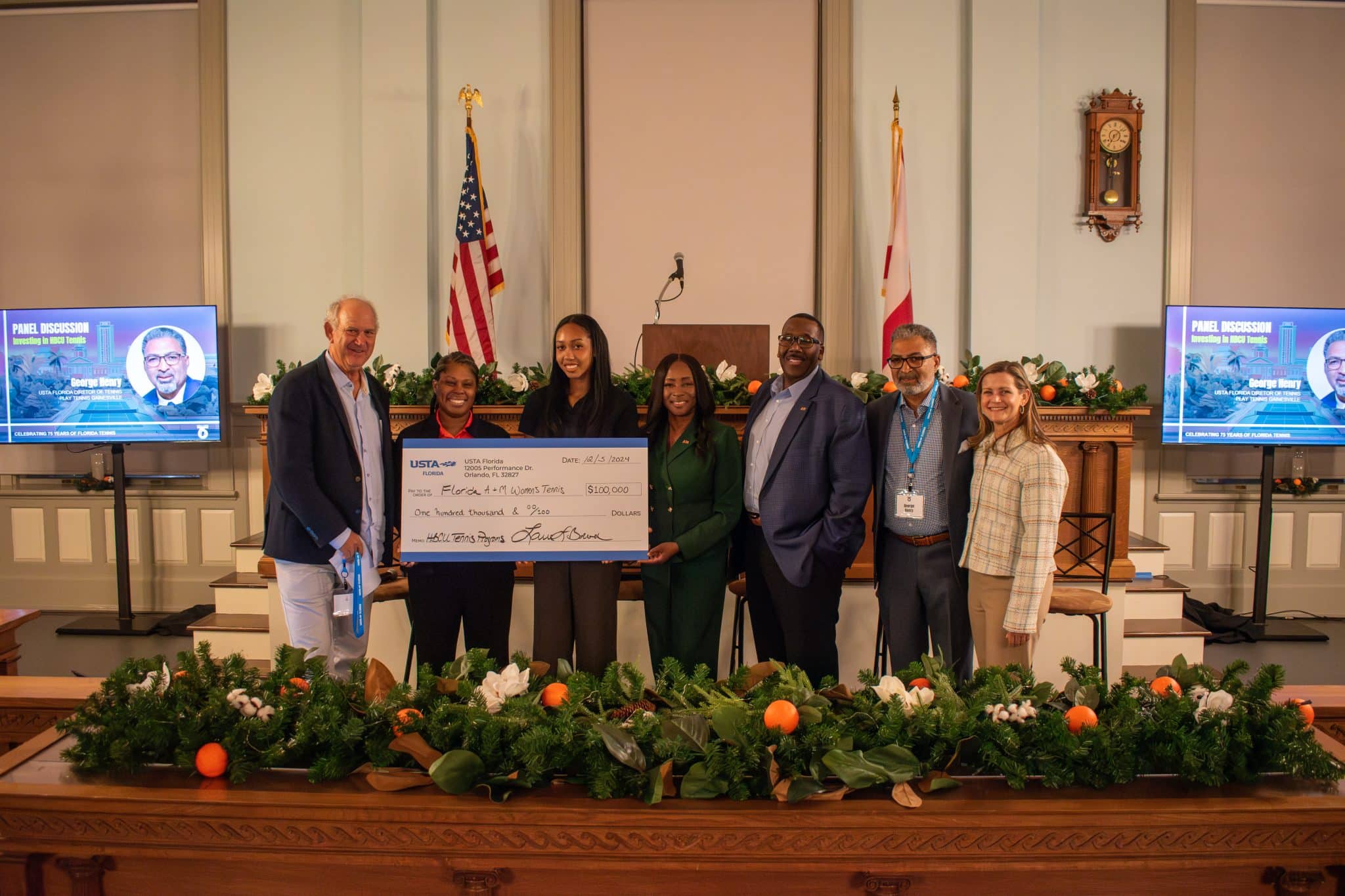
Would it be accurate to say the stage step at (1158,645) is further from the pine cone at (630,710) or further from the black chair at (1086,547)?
the pine cone at (630,710)

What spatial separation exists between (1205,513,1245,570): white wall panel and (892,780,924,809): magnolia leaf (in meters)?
5.10

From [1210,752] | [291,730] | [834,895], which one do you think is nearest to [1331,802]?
[1210,752]

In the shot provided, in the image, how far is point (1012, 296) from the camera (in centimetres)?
540

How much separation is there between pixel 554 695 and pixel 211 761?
0.63 meters

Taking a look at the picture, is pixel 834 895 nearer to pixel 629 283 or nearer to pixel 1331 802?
pixel 1331 802

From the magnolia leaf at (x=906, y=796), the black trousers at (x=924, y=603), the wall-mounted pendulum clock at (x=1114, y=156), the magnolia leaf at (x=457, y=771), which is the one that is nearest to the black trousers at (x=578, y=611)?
the black trousers at (x=924, y=603)

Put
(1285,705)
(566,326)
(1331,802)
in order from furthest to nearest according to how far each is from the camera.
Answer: (566,326)
(1285,705)
(1331,802)

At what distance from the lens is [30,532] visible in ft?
18.7

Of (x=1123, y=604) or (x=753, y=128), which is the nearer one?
(x=1123, y=604)

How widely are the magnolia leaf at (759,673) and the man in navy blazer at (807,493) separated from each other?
0.91m

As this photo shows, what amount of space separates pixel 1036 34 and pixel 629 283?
301cm

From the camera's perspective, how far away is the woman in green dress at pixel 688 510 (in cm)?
275

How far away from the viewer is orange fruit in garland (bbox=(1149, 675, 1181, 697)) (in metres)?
1.66

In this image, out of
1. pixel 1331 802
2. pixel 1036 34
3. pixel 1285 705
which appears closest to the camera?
pixel 1331 802
